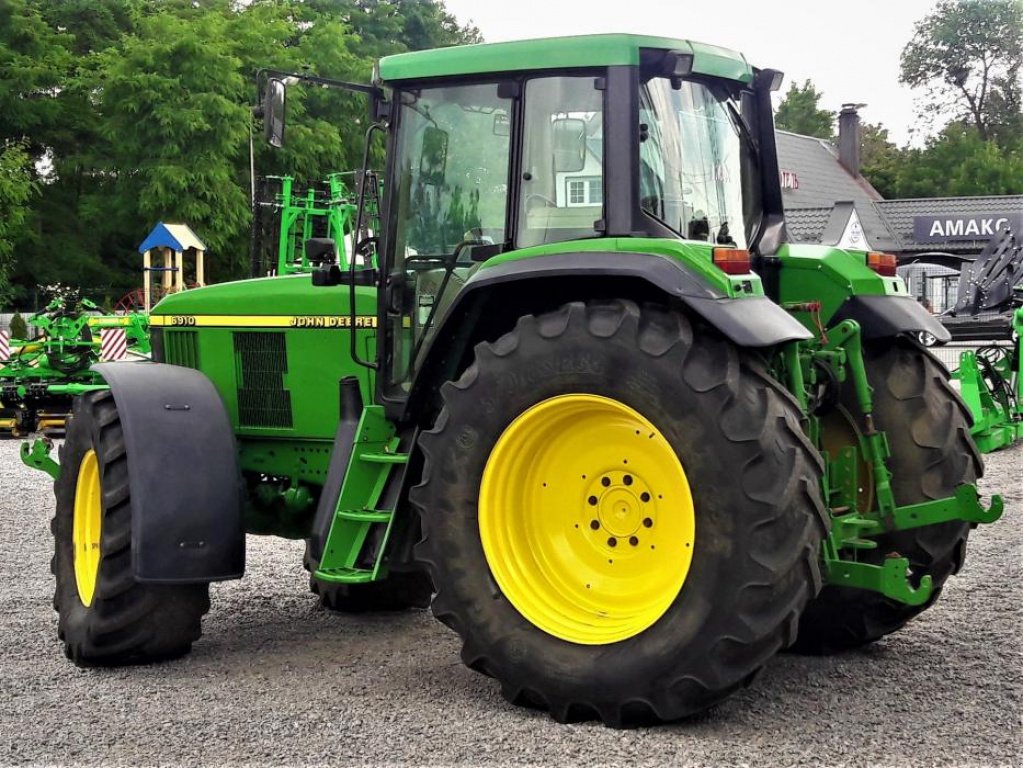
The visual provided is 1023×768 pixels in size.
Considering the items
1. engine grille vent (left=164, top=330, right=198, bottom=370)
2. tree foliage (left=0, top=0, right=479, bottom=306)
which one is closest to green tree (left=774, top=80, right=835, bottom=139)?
tree foliage (left=0, top=0, right=479, bottom=306)

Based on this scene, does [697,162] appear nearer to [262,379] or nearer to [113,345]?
[262,379]

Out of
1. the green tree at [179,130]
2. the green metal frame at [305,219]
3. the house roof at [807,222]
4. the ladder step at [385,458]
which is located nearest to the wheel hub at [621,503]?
the ladder step at [385,458]

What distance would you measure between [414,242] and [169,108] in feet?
104

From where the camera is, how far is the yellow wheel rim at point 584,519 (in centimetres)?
445

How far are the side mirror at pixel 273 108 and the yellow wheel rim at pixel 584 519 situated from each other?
1.72 metres

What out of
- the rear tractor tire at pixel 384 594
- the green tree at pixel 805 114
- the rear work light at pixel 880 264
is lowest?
the rear tractor tire at pixel 384 594

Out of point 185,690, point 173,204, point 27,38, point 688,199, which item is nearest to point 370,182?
point 688,199

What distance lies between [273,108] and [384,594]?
100 inches

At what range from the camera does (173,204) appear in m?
35.1

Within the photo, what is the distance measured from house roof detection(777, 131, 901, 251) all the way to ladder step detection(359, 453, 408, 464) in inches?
1514

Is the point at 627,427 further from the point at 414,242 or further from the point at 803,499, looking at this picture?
the point at 414,242

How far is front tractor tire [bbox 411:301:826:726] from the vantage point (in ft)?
13.5

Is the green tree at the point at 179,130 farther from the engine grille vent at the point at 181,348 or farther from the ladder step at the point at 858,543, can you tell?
the ladder step at the point at 858,543

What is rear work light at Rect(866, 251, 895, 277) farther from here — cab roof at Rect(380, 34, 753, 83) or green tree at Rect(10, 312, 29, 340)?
green tree at Rect(10, 312, 29, 340)
